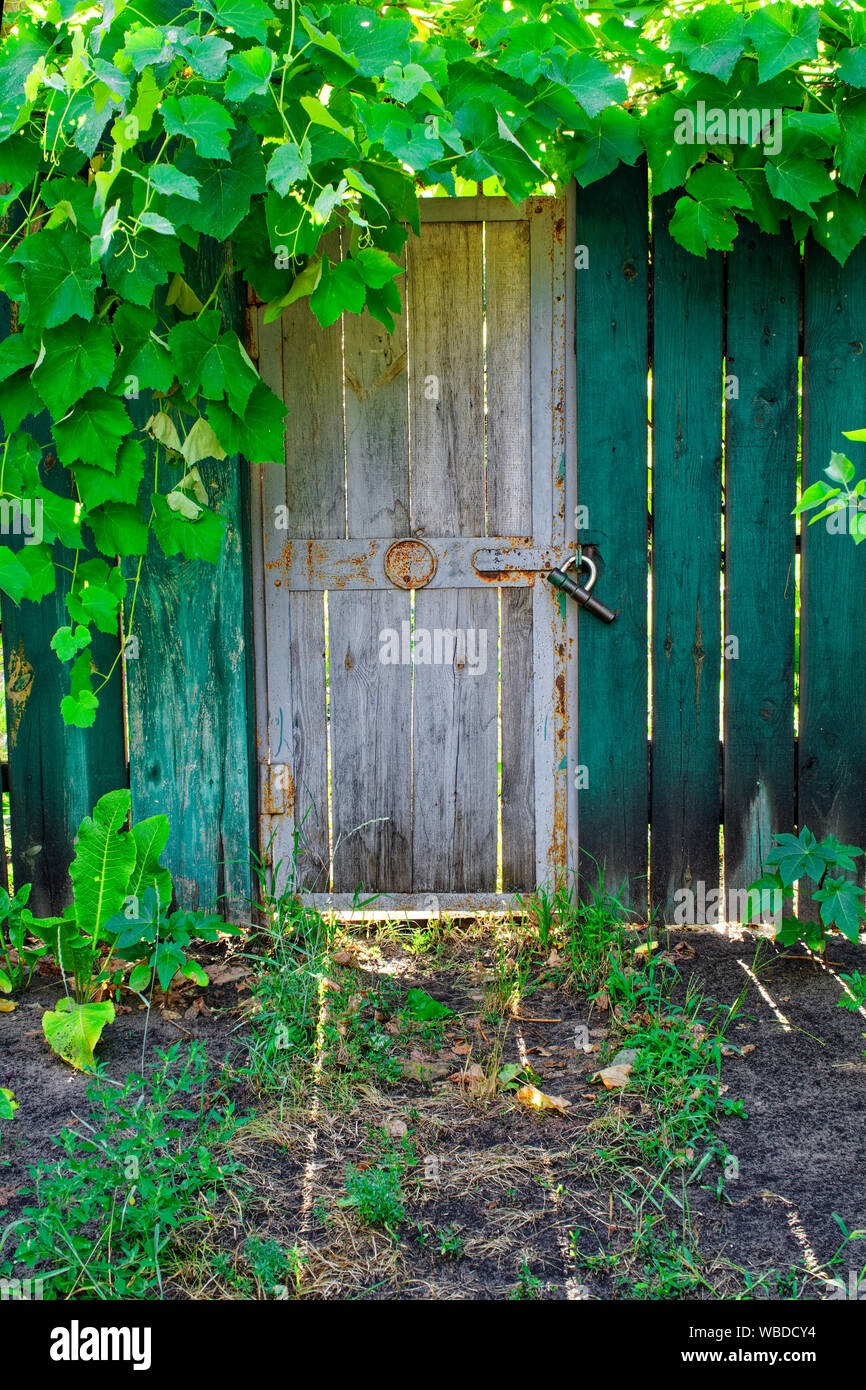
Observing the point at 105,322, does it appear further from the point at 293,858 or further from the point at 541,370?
the point at 293,858

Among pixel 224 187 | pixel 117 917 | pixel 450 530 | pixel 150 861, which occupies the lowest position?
pixel 117 917

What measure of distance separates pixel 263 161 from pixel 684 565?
160 cm

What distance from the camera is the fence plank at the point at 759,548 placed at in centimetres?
305

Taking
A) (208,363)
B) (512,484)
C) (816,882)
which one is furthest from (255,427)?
(816,882)

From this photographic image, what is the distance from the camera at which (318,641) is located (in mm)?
3217

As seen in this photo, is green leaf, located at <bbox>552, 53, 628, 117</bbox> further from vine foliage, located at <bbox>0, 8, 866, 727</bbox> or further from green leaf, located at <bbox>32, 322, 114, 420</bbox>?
green leaf, located at <bbox>32, 322, 114, 420</bbox>

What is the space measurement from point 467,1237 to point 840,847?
60.3 inches

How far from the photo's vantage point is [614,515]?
3125 mm

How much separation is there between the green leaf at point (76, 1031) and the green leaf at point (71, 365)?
1.43m

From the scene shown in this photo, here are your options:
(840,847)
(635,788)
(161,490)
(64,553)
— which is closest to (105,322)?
(161,490)

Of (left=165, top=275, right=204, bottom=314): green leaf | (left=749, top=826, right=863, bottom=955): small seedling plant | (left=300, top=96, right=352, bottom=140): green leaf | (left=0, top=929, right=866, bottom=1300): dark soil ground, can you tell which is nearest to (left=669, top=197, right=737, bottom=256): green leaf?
(left=300, top=96, right=352, bottom=140): green leaf

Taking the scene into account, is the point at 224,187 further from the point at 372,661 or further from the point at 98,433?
the point at 372,661

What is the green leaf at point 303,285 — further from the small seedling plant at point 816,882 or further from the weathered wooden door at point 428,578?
the small seedling plant at point 816,882

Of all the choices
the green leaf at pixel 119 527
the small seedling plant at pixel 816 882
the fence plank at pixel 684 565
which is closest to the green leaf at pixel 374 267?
the green leaf at pixel 119 527
